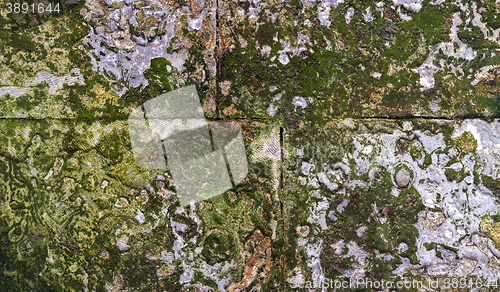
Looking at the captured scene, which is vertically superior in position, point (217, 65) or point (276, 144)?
point (217, 65)

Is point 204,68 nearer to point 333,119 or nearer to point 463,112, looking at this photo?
point 333,119

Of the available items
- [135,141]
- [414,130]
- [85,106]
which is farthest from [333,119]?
[85,106]

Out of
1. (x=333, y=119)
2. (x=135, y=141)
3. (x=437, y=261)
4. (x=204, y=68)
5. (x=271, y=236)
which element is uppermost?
(x=204, y=68)

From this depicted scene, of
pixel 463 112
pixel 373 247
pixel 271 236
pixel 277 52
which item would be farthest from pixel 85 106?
pixel 463 112

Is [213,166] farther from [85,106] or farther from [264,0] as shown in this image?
[264,0]

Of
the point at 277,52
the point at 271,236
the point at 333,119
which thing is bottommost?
the point at 271,236

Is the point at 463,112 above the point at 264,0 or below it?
below
